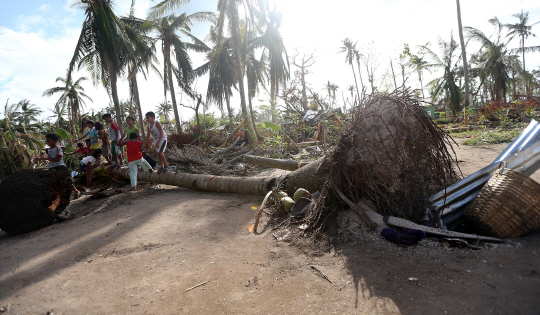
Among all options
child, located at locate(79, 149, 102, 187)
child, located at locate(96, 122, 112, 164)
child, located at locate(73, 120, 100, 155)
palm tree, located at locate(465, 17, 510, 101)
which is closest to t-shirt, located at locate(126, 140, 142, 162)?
child, located at locate(96, 122, 112, 164)

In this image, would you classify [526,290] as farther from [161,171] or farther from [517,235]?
[161,171]

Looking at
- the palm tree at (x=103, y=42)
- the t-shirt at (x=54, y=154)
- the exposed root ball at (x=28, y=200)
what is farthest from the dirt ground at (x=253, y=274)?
the palm tree at (x=103, y=42)

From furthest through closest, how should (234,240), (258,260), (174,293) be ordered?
(234,240) < (258,260) < (174,293)

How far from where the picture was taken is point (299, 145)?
391 inches

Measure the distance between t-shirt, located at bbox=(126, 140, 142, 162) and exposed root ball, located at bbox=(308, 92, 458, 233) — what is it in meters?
4.39

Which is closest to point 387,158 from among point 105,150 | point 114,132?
point 114,132

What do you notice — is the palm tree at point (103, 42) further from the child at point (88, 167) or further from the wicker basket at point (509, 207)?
the wicker basket at point (509, 207)

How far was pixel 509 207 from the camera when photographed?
262 cm

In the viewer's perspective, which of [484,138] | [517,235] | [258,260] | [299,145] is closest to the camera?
[517,235]

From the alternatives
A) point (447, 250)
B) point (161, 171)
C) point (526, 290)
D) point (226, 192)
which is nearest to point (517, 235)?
point (447, 250)

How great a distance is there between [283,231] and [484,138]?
358 inches

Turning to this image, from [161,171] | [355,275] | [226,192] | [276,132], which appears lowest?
[355,275]

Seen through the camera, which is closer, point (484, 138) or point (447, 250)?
point (447, 250)

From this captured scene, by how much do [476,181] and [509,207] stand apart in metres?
0.80
